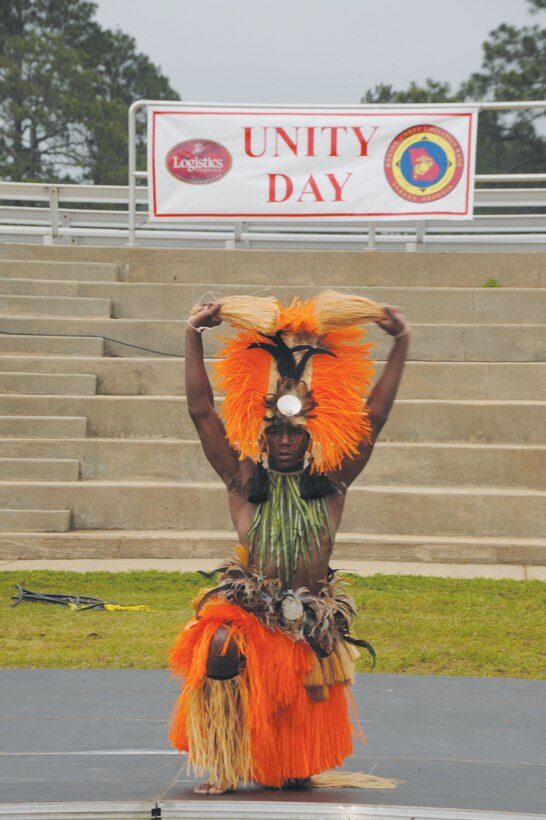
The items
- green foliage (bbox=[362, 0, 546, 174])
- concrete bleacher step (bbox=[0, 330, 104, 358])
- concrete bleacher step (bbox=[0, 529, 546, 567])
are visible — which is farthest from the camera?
green foliage (bbox=[362, 0, 546, 174])

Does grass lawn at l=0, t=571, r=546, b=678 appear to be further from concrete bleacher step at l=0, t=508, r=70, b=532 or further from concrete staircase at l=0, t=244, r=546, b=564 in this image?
concrete bleacher step at l=0, t=508, r=70, b=532

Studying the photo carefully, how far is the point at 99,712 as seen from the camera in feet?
20.2

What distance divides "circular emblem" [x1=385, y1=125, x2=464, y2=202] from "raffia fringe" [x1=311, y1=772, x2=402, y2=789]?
26.6ft

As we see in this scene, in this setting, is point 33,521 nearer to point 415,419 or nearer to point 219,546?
point 219,546

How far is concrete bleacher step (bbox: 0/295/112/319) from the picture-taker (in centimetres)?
1199

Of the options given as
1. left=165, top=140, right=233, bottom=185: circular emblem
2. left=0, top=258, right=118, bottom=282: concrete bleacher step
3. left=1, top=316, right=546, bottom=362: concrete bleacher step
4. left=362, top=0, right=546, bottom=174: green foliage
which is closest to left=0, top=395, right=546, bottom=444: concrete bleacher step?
left=1, top=316, right=546, bottom=362: concrete bleacher step

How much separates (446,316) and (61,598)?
5098mm

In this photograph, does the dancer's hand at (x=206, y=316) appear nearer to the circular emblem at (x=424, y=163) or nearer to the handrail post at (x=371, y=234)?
the circular emblem at (x=424, y=163)

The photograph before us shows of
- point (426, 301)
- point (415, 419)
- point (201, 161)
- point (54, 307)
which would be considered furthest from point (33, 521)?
point (426, 301)

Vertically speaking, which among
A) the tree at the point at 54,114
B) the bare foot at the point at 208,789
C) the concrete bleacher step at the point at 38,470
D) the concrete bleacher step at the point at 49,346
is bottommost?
the bare foot at the point at 208,789

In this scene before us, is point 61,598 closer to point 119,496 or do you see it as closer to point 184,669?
point 119,496

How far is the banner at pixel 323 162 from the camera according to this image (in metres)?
12.1

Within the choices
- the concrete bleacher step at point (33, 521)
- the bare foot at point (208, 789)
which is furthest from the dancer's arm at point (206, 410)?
the concrete bleacher step at point (33, 521)

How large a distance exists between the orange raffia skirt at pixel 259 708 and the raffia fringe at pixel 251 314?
1.06m
